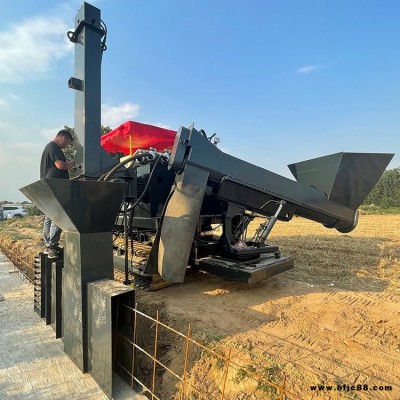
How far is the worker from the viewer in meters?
4.02

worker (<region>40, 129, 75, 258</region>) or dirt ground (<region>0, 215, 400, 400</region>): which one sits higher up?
worker (<region>40, 129, 75, 258</region>)

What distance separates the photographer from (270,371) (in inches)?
99.8

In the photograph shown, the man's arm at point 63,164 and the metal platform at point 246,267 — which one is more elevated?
the man's arm at point 63,164

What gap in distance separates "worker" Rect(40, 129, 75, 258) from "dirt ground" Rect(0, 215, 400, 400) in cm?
147

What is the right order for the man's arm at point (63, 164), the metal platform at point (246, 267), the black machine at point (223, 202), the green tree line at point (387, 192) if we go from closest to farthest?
the man's arm at point (63, 164), the black machine at point (223, 202), the metal platform at point (246, 267), the green tree line at point (387, 192)

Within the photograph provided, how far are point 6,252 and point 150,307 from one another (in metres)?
7.25

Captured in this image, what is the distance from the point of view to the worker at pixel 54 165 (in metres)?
4.02

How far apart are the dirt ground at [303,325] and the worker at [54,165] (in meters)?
1.47

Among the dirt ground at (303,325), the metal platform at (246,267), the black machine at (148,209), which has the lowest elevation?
the dirt ground at (303,325)

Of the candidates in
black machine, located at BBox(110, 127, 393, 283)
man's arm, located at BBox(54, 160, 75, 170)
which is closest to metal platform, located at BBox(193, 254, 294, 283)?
black machine, located at BBox(110, 127, 393, 283)

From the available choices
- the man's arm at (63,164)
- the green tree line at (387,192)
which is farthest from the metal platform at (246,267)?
the green tree line at (387,192)

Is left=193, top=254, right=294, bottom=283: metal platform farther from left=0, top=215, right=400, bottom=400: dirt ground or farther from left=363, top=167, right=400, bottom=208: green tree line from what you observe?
left=363, top=167, right=400, bottom=208: green tree line

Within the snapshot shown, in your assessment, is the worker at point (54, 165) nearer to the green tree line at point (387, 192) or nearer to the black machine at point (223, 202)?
the black machine at point (223, 202)

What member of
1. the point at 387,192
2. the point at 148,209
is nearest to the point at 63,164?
the point at 148,209
